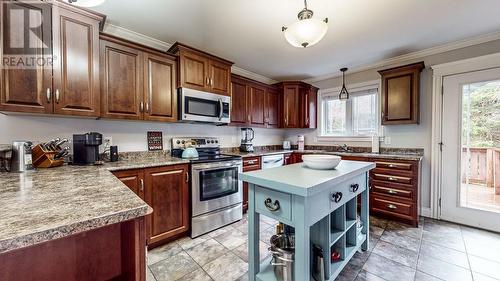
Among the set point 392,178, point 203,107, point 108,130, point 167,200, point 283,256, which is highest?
point 203,107

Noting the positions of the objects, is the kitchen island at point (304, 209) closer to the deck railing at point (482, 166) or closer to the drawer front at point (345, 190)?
the drawer front at point (345, 190)

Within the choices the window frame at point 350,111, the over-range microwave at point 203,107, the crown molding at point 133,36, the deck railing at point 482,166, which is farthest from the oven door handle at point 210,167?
the deck railing at point 482,166

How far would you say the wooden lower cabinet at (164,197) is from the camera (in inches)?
77.3

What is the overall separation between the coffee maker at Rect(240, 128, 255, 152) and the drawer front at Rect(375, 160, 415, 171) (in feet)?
6.58

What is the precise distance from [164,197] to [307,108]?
3041 millimetres

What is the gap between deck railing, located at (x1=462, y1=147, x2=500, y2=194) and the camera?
246cm

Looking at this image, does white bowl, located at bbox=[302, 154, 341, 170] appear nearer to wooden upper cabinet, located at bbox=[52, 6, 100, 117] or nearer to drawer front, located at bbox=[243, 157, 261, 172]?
drawer front, located at bbox=[243, 157, 261, 172]

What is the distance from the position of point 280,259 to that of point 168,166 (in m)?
1.44

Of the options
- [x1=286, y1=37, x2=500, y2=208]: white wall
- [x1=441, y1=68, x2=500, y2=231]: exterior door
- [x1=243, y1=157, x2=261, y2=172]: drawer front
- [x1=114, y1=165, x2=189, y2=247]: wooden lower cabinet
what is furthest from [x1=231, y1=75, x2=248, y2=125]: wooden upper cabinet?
[x1=441, y1=68, x2=500, y2=231]: exterior door

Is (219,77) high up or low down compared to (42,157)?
up

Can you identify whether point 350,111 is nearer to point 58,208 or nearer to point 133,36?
point 133,36

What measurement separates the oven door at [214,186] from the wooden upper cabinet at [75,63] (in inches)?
47.3

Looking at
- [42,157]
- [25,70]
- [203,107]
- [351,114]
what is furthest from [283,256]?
[351,114]

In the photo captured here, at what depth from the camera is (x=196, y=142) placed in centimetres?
298
